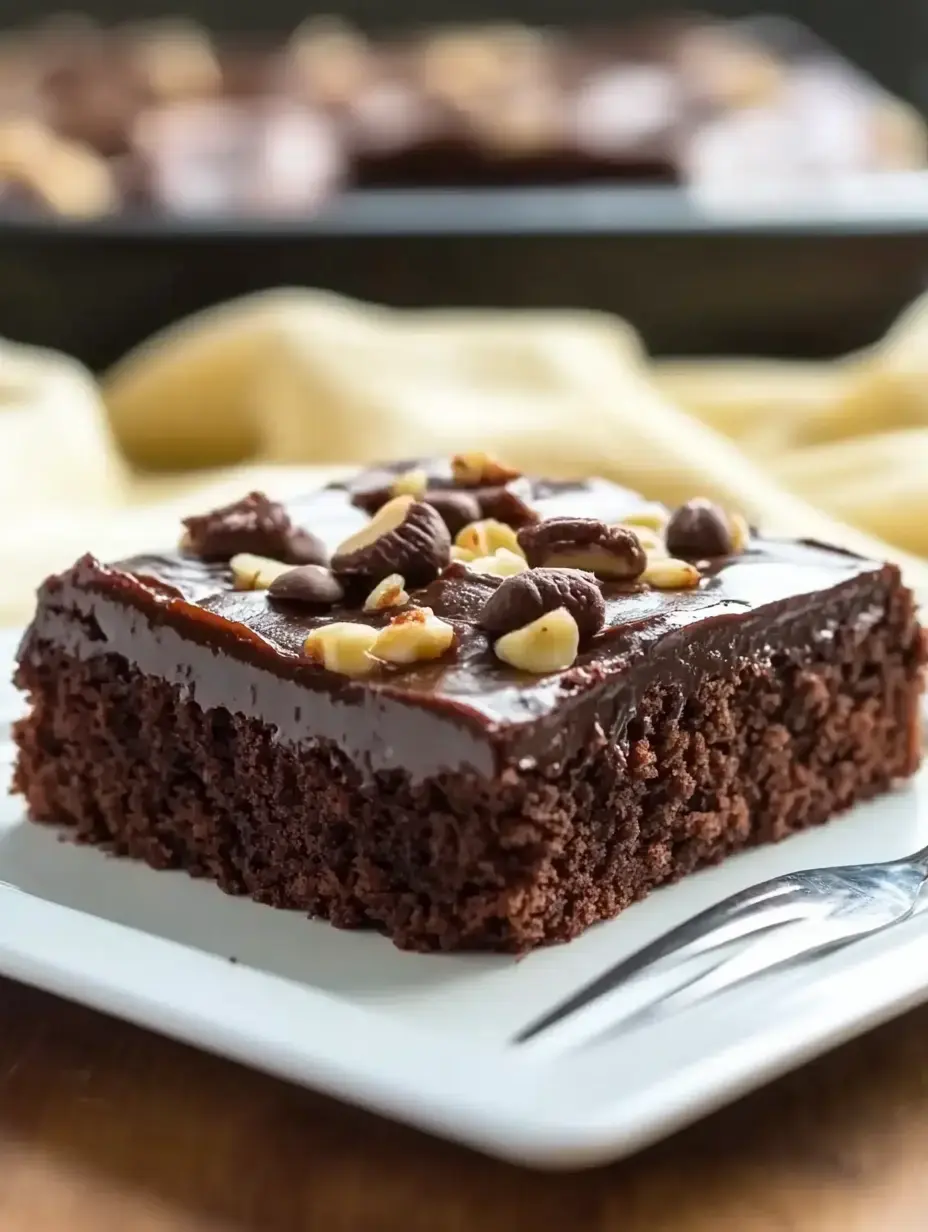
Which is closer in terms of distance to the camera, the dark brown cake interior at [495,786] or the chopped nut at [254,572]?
the dark brown cake interior at [495,786]

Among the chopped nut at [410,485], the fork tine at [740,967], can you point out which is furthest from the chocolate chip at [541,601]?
the chopped nut at [410,485]

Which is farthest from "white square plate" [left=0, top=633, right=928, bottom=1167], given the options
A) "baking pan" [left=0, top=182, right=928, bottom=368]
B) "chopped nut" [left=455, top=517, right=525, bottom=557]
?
"baking pan" [left=0, top=182, right=928, bottom=368]

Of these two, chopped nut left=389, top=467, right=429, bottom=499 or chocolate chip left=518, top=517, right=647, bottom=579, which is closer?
chocolate chip left=518, top=517, right=647, bottom=579

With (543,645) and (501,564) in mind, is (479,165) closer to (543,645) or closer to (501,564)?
(501,564)

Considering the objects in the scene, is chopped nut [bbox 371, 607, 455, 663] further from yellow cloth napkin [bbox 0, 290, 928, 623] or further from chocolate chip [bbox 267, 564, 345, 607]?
yellow cloth napkin [bbox 0, 290, 928, 623]

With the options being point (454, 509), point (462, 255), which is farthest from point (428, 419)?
point (454, 509)

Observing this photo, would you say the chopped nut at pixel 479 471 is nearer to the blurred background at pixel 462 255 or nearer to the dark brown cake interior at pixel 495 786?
the dark brown cake interior at pixel 495 786
